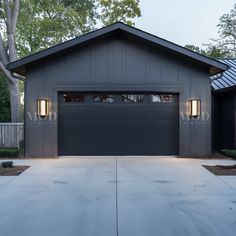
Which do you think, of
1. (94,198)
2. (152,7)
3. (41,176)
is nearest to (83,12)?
(152,7)

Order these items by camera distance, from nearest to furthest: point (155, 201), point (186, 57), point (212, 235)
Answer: point (212, 235), point (155, 201), point (186, 57)

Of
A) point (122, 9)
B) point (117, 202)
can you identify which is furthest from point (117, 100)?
point (122, 9)

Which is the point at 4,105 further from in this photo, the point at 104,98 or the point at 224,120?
the point at 224,120

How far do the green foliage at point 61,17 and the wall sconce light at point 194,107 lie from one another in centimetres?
1376

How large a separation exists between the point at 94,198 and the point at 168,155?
6.48 m

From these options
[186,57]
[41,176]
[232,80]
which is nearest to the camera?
[41,176]

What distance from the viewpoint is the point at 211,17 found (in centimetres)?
3600

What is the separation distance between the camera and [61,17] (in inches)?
965

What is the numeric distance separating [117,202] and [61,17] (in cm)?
2079

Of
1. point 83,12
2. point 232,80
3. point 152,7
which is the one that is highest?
point 152,7

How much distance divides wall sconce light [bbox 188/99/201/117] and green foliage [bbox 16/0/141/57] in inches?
542

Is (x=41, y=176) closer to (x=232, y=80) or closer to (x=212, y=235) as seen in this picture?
(x=212, y=235)

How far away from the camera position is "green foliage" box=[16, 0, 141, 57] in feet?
78.4

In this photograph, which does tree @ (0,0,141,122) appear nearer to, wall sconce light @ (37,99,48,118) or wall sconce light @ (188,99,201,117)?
wall sconce light @ (37,99,48,118)
